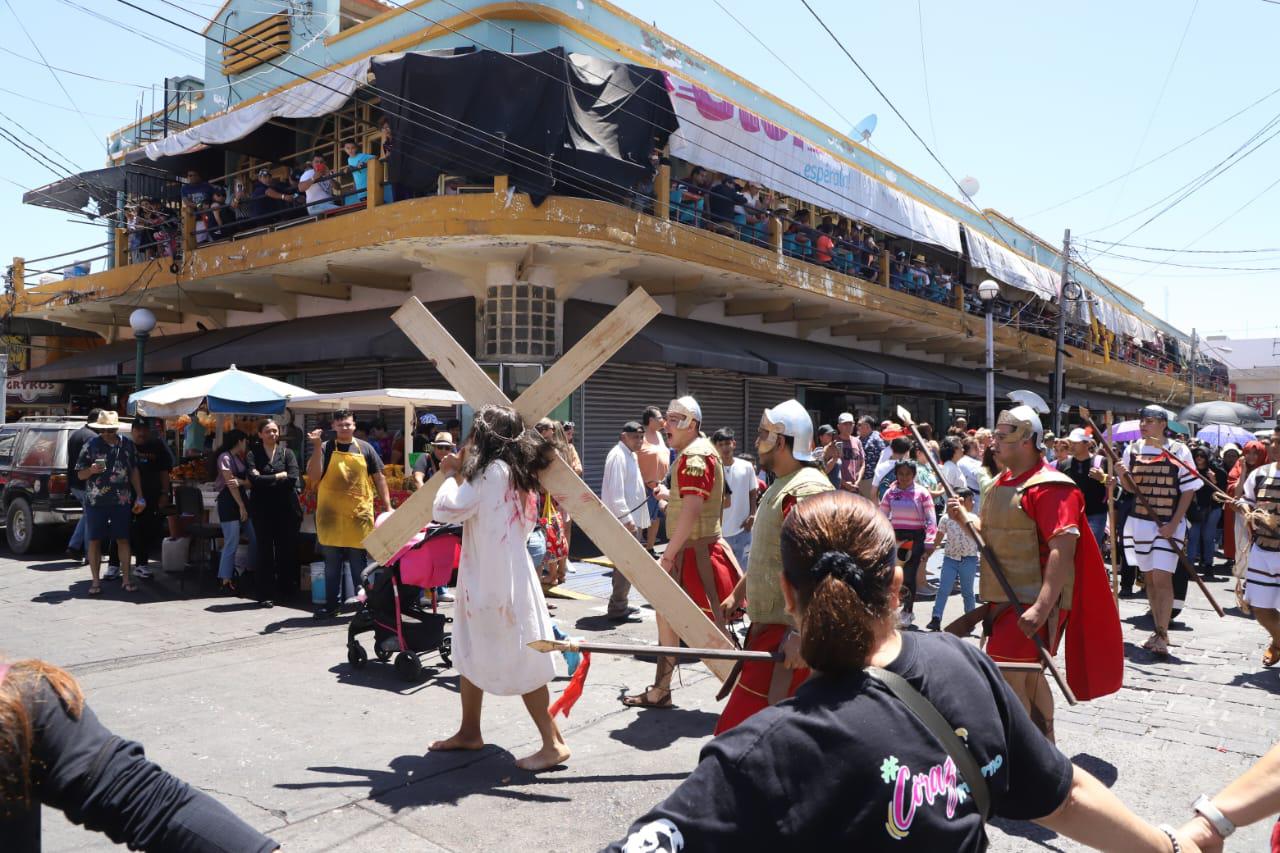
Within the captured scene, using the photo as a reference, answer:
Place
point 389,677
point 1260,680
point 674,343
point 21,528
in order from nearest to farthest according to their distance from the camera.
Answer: point 389,677, point 1260,680, point 21,528, point 674,343

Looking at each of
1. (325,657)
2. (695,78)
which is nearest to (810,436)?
(325,657)

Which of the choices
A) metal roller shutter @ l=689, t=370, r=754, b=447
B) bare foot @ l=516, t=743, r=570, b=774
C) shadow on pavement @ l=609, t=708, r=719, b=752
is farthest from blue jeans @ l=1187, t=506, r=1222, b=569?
bare foot @ l=516, t=743, r=570, b=774

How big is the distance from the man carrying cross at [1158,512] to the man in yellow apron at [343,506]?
6748mm

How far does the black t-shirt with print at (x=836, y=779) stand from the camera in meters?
1.30

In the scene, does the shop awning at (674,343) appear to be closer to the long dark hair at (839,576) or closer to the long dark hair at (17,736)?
the long dark hair at (839,576)

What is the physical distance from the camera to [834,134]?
19031 millimetres

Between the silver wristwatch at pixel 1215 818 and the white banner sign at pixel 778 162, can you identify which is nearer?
the silver wristwatch at pixel 1215 818

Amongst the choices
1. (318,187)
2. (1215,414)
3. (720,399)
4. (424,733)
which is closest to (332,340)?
(318,187)

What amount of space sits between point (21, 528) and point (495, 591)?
10.7m

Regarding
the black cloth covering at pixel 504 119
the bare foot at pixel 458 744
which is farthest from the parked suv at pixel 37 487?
the bare foot at pixel 458 744

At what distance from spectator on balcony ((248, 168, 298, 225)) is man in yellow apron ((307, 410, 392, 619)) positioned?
820cm

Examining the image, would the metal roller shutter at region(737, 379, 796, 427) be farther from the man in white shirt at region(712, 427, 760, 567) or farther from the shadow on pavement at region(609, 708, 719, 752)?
the shadow on pavement at region(609, 708, 719, 752)

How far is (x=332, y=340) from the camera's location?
1352cm

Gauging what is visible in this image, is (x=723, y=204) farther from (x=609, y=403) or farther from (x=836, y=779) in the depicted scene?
(x=836, y=779)
